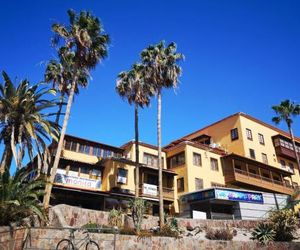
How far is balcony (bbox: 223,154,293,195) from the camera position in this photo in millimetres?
→ 39434

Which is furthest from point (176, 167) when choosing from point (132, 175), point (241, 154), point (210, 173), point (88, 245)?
point (88, 245)

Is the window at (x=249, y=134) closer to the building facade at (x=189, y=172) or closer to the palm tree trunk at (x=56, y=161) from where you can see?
the building facade at (x=189, y=172)

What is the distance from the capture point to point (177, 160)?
39.2 meters

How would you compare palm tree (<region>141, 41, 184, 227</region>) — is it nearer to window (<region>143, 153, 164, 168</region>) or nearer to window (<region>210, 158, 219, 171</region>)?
window (<region>143, 153, 164, 168</region>)

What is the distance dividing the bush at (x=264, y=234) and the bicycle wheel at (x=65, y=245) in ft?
42.9

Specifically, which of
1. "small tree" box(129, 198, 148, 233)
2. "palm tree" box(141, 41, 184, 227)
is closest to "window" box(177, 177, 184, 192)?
"palm tree" box(141, 41, 184, 227)

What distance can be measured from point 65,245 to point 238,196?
75.5 feet

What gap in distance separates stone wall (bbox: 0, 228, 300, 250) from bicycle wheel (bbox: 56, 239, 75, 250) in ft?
1.35

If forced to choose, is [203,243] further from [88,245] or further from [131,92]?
[131,92]

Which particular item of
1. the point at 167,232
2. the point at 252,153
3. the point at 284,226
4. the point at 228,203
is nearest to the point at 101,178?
the point at 167,232

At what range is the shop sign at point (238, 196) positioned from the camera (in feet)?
104

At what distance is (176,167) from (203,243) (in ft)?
65.3

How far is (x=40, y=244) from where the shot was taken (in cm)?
1541

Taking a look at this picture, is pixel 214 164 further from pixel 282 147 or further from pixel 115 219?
pixel 115 219
